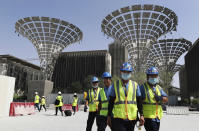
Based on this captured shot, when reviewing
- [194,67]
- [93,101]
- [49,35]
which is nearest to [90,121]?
[93,101]

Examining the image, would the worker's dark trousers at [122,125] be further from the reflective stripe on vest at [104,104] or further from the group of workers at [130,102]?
the reflective stripe on vest at [104,104]

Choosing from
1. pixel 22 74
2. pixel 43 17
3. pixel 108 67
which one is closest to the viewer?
pixel 43 17

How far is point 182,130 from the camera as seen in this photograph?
8.57 m

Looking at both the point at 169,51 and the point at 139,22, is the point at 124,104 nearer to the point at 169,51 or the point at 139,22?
Result: the point at 139,22

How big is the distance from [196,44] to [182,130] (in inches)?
2448

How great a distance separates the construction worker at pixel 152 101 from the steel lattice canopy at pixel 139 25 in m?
30.9

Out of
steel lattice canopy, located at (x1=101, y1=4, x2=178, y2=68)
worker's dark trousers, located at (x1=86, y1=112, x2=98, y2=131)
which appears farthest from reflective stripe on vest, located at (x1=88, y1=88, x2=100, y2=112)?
steel lattice canopy, located at (x1=101, y1=4, x2=178, y2=68)

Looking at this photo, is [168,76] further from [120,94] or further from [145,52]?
[120,94]

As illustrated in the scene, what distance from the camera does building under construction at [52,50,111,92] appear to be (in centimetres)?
11265

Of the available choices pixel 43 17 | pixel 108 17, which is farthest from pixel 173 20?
pixel 43 17

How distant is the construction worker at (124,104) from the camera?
133 inches

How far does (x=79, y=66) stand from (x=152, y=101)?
374ft

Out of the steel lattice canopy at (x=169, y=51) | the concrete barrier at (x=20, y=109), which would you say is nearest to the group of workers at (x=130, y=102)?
the concrete barrier at (x=20, y=109)

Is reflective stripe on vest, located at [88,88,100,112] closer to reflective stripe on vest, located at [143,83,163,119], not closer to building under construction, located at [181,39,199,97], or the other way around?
reflective stripe on vest, located at [143,83,163,119]
